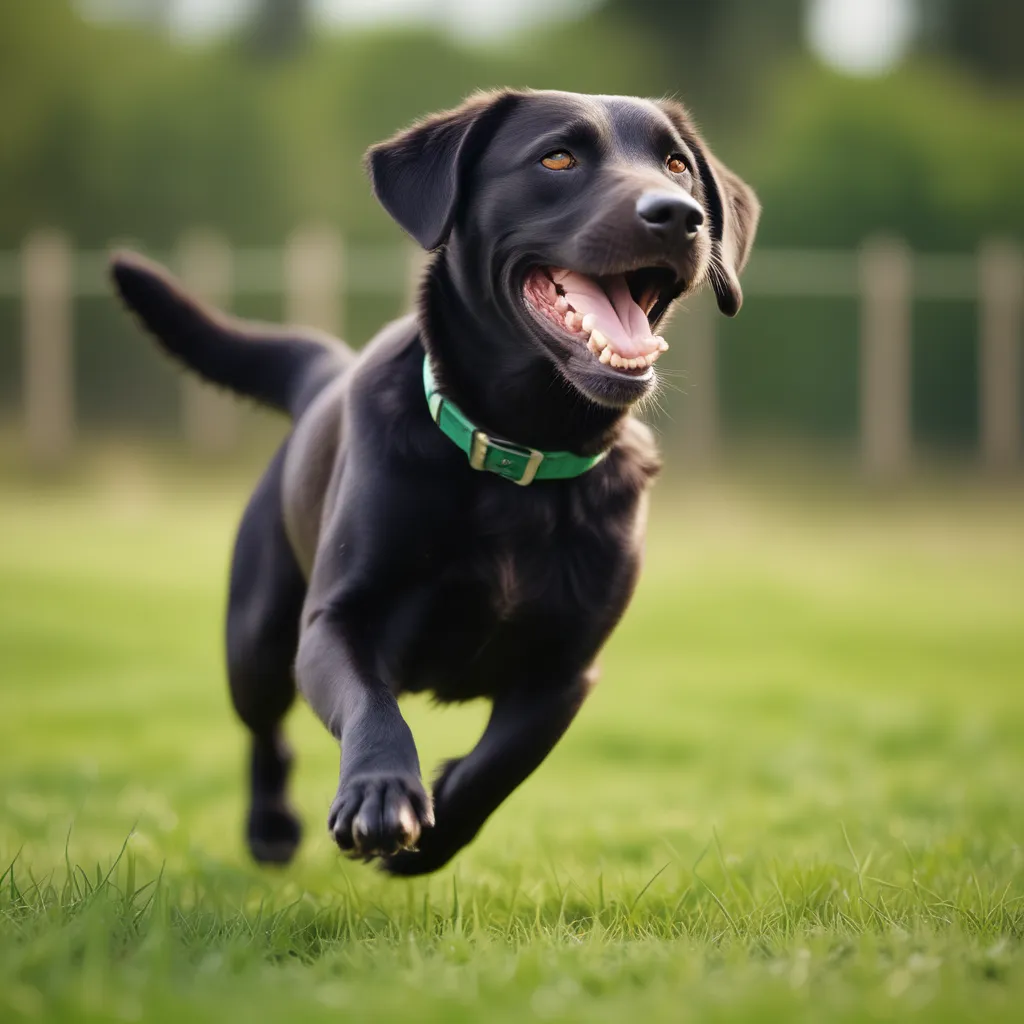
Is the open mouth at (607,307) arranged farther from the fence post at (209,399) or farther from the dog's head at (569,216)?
the fence post at (209,399)

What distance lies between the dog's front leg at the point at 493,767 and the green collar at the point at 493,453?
0.51 m

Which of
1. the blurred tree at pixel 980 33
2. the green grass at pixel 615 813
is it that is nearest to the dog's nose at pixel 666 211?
the green grass at pixel 615 813

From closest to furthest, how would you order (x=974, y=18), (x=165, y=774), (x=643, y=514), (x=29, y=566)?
(x=643, y=514), (x=165, y=774), (x=29, y=566), (x=974, y=18)

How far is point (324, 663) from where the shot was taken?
323 cm

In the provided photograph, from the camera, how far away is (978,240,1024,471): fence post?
1861cm

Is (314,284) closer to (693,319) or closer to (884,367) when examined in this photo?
(693,319)

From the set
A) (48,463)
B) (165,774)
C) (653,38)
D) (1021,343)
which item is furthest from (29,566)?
(653,38)

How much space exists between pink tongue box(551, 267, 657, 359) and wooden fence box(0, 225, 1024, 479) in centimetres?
1420

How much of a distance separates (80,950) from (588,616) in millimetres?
1344

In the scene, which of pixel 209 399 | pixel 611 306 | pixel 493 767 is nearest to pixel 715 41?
pixel 209 399

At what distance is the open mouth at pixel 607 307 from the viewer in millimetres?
3188

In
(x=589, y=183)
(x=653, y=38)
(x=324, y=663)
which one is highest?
(x=653, y=38)

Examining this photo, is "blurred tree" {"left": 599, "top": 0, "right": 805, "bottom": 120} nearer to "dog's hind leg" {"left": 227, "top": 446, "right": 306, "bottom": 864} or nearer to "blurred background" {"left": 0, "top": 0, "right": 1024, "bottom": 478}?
"blurred background" {"left": 0, "top": 0, "right": 1024, "bottom": 478}

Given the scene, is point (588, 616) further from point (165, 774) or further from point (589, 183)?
point (165, 774)
